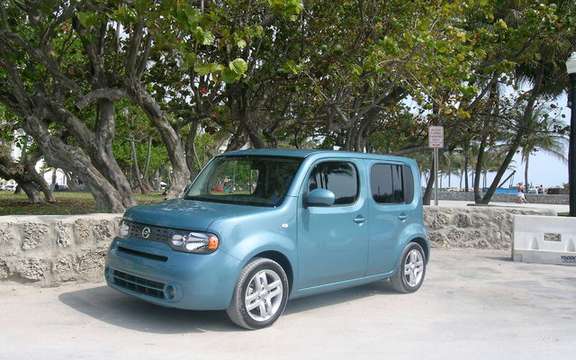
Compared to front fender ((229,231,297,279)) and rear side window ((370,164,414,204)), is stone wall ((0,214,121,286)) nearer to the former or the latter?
front fender ((229,231,297,279))

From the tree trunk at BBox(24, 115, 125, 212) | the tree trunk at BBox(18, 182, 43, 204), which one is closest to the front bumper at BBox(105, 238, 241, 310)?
the tree trunk at BBox(24, 115, 125, 212)

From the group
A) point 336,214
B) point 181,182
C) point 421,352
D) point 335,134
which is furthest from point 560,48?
point 421,352

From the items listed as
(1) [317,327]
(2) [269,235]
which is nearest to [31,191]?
(2) [269,235]

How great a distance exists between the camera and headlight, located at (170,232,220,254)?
550cm

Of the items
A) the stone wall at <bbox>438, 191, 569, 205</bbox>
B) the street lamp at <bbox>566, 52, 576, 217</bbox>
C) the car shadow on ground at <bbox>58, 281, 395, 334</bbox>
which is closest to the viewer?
the car shadow on ground at <bbox>58, 281, 395, 334</bbox>

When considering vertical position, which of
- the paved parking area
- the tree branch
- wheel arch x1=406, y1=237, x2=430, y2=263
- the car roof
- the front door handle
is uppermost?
the tree branch

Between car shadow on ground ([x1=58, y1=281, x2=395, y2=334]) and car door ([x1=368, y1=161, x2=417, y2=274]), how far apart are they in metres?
0.70

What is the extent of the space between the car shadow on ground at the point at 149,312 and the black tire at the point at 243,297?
6.5 inches

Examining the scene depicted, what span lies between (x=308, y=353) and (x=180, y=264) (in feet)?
4.53

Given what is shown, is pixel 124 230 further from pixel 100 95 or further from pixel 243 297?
pixel 100 95

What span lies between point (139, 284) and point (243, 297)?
1031 millimetres

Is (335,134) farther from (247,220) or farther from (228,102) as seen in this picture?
(247,220)

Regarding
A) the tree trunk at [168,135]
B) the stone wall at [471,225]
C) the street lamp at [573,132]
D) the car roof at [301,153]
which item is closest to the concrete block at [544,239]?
the stone wall at [471,225]

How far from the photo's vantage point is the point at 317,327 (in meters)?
6.08
